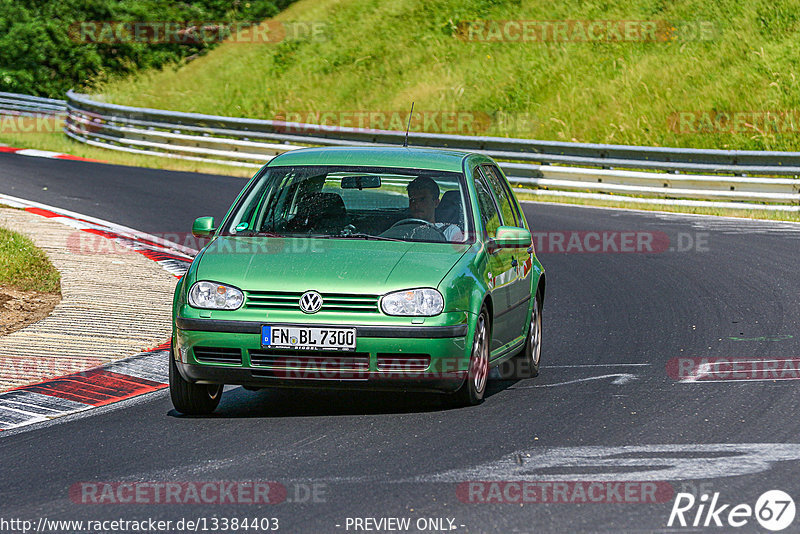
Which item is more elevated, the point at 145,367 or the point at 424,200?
the point at 424,200

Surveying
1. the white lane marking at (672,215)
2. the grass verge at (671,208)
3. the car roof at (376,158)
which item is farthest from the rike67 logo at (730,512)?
the grass verge at (671,208)

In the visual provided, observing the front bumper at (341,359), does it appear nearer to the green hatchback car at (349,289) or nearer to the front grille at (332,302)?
the green hatchback car at (349,289)

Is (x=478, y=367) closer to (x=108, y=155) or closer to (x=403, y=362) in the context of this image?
(x=403, y=362)

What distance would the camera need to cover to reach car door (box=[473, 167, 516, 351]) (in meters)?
8.01

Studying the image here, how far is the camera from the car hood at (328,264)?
→ 7172 millimetres

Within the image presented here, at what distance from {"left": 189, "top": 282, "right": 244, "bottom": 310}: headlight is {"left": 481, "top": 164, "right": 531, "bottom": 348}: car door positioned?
2.02 metres

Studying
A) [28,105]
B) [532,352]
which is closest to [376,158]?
[532,352]

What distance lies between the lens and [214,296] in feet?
23.9

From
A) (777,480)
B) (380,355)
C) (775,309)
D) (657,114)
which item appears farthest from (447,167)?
(657,114)

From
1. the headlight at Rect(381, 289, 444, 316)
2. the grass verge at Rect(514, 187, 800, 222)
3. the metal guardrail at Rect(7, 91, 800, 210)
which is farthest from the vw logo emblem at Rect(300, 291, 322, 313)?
the metal guardrail at Rect(7, 91, 800, 210)

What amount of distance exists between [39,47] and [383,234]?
1404 inches

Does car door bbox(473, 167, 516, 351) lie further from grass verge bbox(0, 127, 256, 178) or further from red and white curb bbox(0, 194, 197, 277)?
grass verge bbox(0, 127, 256, 178)

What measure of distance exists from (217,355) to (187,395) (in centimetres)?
43

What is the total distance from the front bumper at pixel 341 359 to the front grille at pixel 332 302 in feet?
0.37
